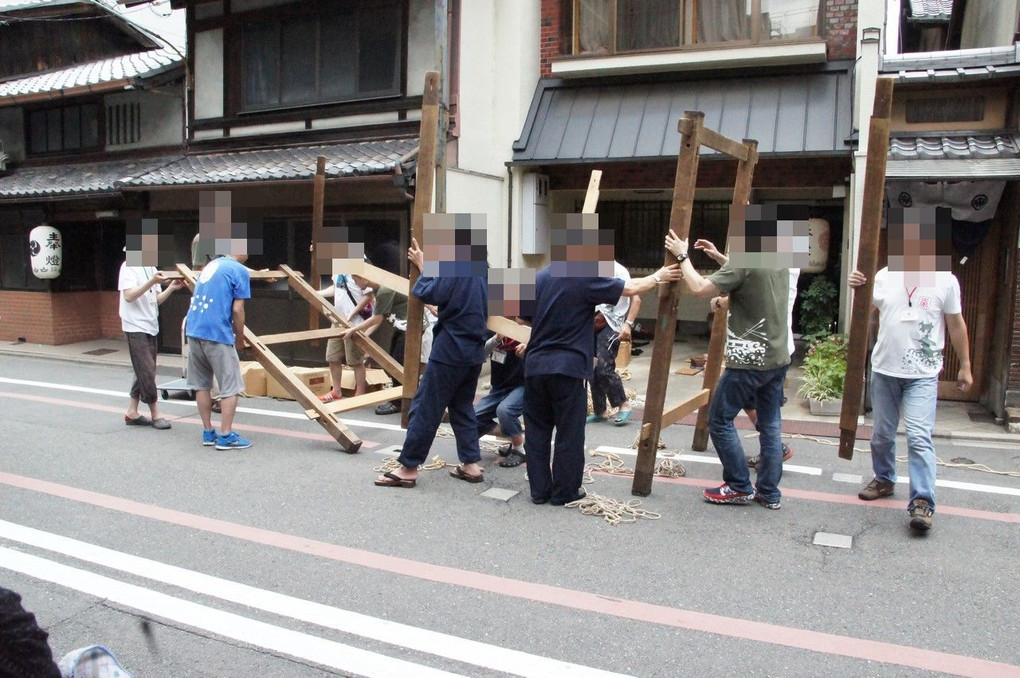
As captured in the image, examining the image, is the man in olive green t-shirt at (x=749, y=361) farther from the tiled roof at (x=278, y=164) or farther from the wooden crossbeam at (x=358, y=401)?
the tiled roof at (x=278, y=164)

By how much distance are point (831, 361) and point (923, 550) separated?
4.23m

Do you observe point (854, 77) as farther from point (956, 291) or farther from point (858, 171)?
point (956, 291)

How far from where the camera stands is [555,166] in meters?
11.9

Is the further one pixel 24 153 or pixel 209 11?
pixel 24 153

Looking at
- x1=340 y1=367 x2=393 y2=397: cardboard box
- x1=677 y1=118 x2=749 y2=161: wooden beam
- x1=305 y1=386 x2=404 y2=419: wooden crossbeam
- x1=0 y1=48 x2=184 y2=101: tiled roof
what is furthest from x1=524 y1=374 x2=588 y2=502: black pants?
x1=0 y1=48 x2=184 y2=101: tiled roof

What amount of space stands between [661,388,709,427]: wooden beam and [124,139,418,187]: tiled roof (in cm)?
542

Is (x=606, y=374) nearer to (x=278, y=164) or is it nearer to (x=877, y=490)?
(x=877, y=490)

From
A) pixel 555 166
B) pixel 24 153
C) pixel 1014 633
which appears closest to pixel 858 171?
pixel 555 166

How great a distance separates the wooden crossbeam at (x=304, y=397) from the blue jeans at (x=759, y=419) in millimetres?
3110

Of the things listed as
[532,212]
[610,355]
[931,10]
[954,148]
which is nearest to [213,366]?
[610,355]

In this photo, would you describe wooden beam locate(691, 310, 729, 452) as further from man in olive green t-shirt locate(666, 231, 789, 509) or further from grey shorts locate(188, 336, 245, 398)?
grey shorts locate(188, 336, 245, 398)

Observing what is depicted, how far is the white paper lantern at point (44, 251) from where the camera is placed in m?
14.2

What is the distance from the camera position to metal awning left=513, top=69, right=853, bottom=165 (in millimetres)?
9945

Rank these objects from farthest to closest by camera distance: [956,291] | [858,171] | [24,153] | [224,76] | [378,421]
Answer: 1. [24,153]
2. [224,76]
3. [858,171]
4. [378,421]
5. [956,291]
